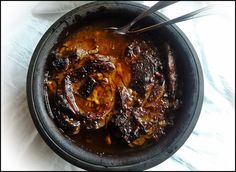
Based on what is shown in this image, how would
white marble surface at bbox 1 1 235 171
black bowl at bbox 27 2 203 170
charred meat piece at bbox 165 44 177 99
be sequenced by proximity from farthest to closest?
white marble surface at bbox 1 1 235 171 < charred meat piece at bbox 165 44 177 99 < black bowl at bbox 27 2 203 170

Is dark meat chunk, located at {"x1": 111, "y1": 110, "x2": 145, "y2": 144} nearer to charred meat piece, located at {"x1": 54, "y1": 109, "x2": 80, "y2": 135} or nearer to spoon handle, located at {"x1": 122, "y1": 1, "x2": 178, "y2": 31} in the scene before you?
charred meat piece, located at {"x1": 54, "y1": 109, "x2": 80, "y2": 135}

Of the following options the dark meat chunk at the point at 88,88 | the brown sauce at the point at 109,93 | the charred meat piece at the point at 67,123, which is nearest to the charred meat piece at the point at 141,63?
the brown sauce at the point at 109,93

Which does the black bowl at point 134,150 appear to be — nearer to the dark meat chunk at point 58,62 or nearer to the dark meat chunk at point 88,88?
the dark meat chunk at point 58,62

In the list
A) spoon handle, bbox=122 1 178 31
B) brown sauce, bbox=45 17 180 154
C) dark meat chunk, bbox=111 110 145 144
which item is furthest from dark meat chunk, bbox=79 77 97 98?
spoon handle, bbox=122 1 178 31

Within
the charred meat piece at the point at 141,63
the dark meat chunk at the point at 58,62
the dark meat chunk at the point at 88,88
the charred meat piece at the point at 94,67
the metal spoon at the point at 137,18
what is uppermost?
the metal spoon at the point at 137,18

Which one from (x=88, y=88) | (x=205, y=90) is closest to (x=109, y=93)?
(x=88, y=88)

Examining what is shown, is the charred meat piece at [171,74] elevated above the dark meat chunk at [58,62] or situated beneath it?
elevated above

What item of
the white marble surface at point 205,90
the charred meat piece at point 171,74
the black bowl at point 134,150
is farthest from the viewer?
the white marble surface at point 205,90
